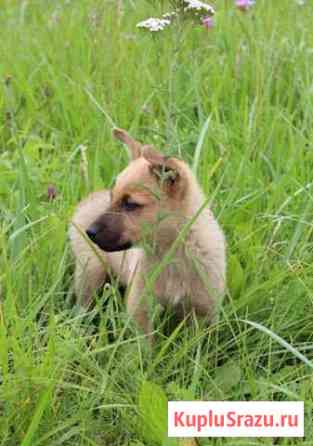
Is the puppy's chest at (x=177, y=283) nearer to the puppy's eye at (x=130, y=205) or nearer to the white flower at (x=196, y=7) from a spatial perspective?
the puppy's eye at (x=130, y=205)

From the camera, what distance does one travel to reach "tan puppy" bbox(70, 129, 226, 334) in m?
2.95

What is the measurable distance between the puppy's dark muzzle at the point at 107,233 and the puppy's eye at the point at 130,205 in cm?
5

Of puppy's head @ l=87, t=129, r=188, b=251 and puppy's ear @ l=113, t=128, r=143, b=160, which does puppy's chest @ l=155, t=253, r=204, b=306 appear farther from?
puppy's ear @ l=113, t=128, r=143, b=160

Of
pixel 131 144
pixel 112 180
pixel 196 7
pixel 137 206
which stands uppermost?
pixel 196 7

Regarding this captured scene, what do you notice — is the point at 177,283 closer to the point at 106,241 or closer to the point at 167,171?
the point at 106,241

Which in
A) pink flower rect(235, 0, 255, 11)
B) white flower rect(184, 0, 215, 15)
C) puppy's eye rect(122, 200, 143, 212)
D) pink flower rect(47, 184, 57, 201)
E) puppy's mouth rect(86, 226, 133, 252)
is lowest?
pink flower rect(47, 184, 57, 201)

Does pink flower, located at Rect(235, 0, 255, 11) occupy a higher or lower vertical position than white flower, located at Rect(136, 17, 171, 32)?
lower

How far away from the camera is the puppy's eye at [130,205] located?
2961mm

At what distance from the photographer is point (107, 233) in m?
2.96

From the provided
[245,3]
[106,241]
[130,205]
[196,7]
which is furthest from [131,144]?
[245,3]

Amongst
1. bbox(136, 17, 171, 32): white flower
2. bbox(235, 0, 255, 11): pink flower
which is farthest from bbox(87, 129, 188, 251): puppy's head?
bbox(235, 0, 255, 11): pink flower

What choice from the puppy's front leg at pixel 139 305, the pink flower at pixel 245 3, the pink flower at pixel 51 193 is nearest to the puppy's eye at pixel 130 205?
the puppy's front leg at pixel 139 305

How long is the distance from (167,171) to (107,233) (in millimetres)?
287

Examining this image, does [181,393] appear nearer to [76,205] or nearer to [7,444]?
[7,444]
